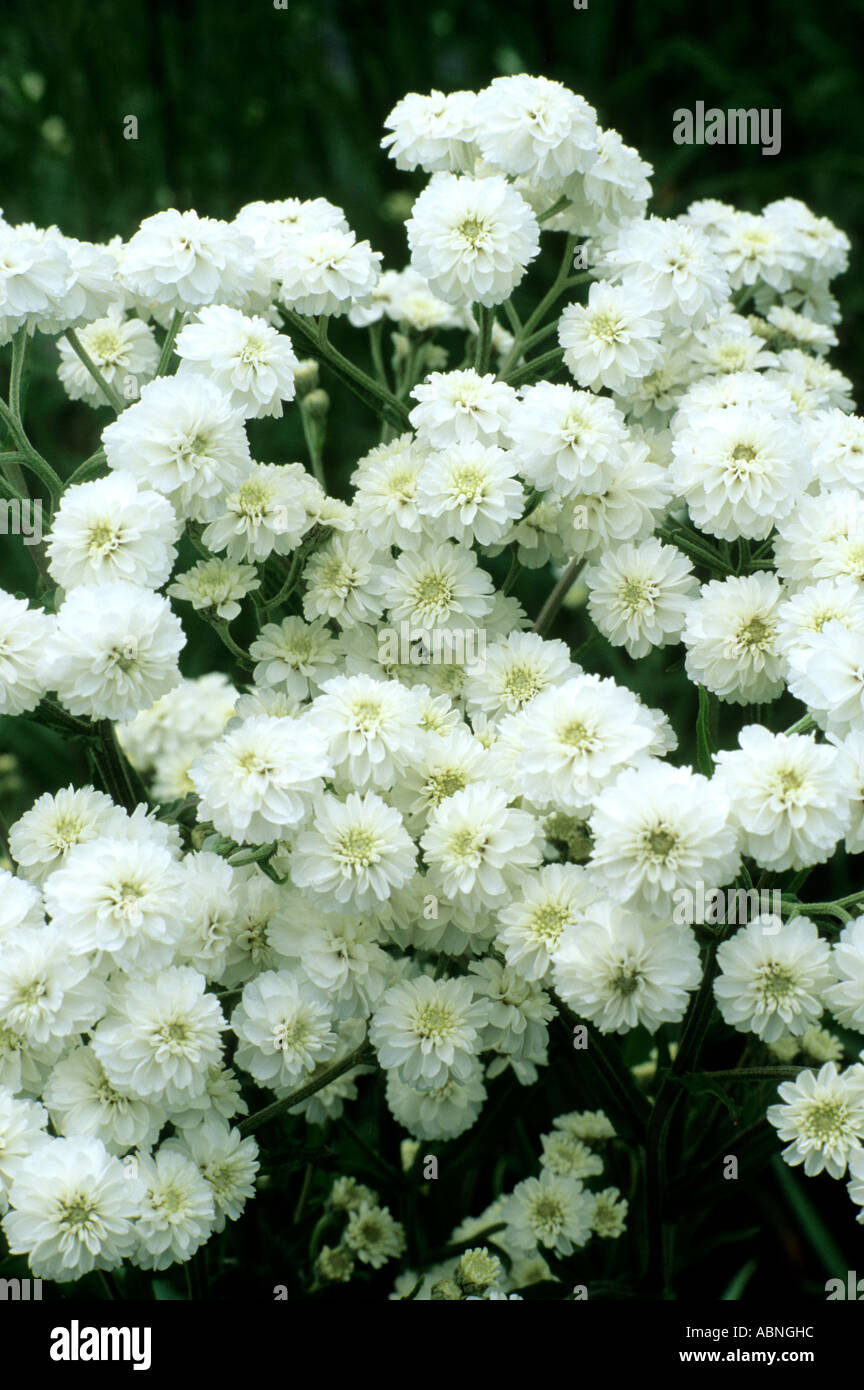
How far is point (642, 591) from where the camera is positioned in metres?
1.04

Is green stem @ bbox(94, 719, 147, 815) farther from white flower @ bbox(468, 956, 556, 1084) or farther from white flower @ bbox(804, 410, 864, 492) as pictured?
white flower @ bbox(804, 410, 864, 492)

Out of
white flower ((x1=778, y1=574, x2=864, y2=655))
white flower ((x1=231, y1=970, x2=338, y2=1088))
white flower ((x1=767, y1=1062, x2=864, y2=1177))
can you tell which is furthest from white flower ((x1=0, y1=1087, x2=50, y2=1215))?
white flower ((x1=778, y1=574, x2=864, y2=655))

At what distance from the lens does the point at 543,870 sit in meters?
0.94

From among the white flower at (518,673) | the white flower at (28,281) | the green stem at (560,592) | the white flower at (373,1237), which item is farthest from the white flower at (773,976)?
the white flower at (28,281)

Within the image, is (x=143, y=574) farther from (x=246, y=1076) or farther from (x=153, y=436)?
(x=246, y=1076)

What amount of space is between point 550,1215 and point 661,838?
0.46 m

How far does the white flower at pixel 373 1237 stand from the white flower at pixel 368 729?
444 millimetres

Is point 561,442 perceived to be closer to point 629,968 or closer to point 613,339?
point 613,339

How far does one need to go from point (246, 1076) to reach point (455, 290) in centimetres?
63

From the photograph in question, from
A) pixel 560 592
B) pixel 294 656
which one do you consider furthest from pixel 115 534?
pixel 560 592

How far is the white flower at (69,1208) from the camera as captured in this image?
2.71 feet

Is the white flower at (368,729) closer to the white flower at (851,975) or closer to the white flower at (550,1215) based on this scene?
the white flower at (851,975)

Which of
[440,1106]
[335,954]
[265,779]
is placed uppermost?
[265,779]

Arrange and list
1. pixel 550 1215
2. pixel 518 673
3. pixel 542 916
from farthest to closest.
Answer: pixel 550 1215 < pixel 518 673 < pixel 542 916
